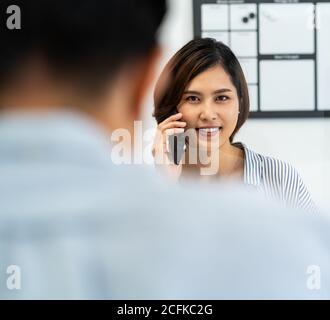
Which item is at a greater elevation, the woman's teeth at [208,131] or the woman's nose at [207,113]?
the woman's nose at [207,113]

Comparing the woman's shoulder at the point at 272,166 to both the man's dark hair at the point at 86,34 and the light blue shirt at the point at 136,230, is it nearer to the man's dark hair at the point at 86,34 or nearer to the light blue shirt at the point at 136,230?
the light blue shirt at the point at 136,230

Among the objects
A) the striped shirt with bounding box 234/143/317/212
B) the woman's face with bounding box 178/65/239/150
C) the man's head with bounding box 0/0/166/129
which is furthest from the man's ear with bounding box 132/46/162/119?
the striped shirt with bounding box 234/143/317/212

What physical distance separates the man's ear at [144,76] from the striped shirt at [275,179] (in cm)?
27

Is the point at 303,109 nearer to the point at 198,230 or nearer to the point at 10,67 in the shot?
the point at 198,230

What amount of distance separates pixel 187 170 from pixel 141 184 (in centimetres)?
13

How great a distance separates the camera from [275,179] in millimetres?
1726

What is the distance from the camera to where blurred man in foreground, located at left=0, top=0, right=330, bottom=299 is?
1.71 meters

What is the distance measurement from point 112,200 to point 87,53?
1.28ft

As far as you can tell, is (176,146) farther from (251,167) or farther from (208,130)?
(251,167)

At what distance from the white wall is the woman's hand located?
150mm

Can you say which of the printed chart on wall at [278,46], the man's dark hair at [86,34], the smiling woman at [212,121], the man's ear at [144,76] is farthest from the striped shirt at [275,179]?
the man's dark hair at [86,34]

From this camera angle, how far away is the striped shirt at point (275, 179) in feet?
5.62

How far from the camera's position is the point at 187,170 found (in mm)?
1727

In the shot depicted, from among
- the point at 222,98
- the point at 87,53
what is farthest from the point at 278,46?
the point at 87,53
